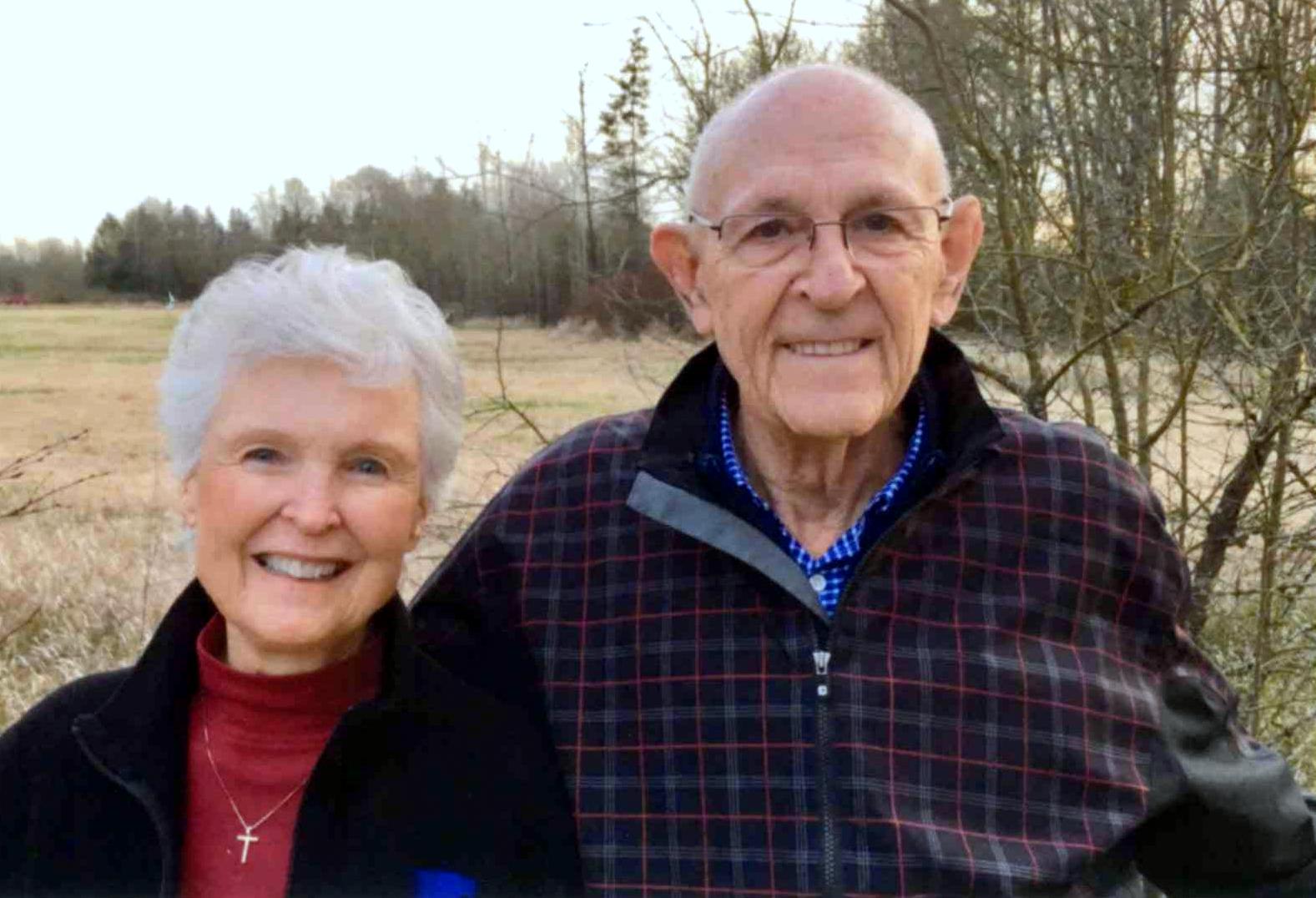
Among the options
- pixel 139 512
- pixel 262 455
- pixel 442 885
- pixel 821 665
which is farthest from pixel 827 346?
pixel 139 512

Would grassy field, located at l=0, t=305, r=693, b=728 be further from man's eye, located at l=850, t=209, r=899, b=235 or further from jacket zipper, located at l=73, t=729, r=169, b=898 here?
man's eye, located at l=850, t=209, r=899, b=235

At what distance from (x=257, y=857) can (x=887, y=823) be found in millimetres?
839

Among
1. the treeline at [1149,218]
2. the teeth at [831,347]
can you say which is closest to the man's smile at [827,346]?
the teeth at [831,347]

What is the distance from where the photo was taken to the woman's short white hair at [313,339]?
173 centimetres

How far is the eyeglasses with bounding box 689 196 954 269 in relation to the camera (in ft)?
6.28

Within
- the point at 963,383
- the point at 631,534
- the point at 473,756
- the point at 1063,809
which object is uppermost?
the point at 963,383

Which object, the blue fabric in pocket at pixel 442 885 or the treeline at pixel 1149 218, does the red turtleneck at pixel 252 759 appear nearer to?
the blue fabric in pocket at pixel 442 885

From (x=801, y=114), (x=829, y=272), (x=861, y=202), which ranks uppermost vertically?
(x=801, y=114)

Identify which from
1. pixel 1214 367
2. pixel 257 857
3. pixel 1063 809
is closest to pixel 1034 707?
pixel 1063 809

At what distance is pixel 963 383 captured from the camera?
6.86ft

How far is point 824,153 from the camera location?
1.92 m

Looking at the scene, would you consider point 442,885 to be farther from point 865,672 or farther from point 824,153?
point 824,153

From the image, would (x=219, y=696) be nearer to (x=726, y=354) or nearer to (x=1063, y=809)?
(x=726, y=354)

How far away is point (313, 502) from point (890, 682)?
0.84 m
